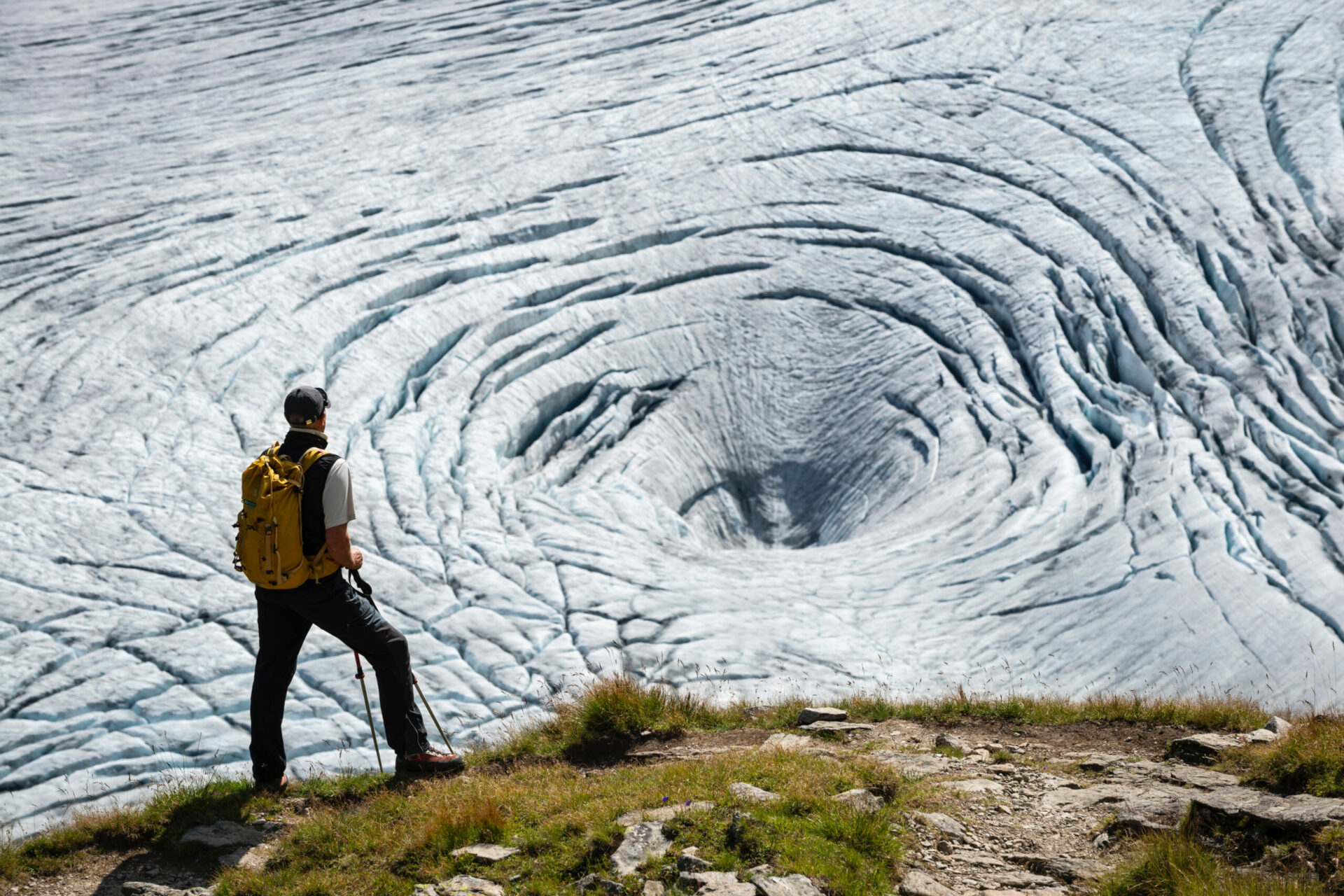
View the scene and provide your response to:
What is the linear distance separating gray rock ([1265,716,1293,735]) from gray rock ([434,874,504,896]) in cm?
440

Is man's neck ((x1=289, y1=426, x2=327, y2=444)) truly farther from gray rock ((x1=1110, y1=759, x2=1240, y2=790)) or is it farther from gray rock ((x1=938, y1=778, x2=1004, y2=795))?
gray rock ((x1=1110, y1=759, x2=1240, y2=790))

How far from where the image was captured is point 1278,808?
15.4 feet

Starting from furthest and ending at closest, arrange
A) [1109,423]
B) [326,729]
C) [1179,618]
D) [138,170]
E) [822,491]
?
[138,170] → [822,491] → [1109,423] → [1179,618] → [326,729]

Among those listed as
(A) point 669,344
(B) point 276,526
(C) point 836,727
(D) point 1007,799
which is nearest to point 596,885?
(D) point 1007,799

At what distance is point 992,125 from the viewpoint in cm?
1658

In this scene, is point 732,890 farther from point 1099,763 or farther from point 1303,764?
point 1303,764

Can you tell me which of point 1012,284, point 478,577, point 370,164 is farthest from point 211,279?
point 1012,284

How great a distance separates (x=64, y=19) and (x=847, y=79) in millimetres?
15212

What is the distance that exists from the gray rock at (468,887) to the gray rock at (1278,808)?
126 inches

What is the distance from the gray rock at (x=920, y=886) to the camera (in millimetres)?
4645

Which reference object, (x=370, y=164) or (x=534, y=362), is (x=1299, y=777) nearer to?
(x=534, y=362)

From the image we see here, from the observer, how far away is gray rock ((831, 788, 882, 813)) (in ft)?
17.2

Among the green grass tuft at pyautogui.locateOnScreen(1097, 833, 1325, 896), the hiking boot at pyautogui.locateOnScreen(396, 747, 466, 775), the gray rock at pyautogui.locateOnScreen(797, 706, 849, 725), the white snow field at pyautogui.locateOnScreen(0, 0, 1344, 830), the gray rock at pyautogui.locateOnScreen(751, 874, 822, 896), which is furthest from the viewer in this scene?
the white snow field at pyautogui.locateOnScreen(0, 0, 1344, 830)

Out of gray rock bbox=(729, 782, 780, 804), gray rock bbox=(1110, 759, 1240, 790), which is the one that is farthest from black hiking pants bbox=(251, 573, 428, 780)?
gray rock bbox=(1110, 759, 1240, 790)
